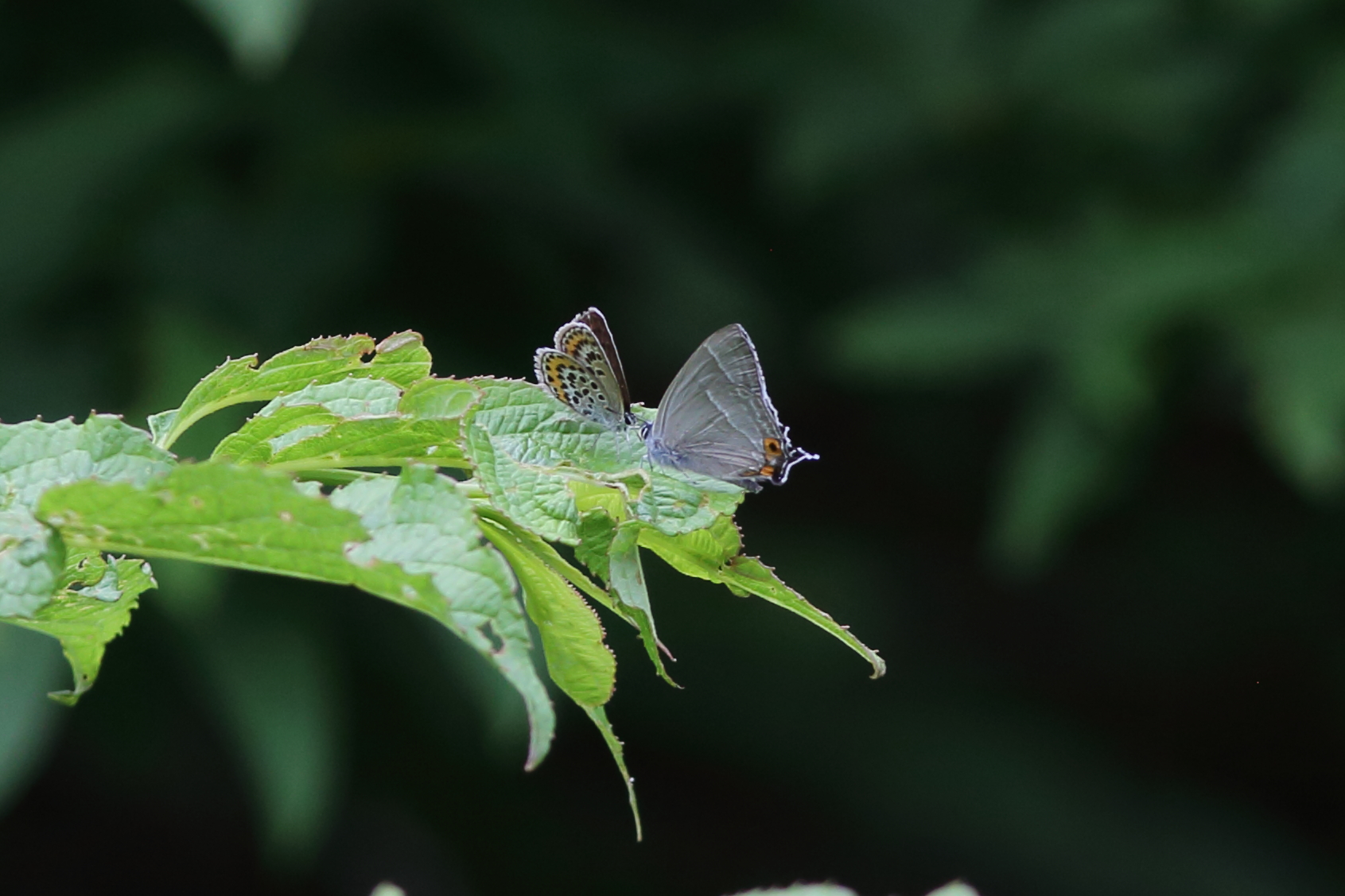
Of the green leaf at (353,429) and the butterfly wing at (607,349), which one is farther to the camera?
the butterfly wing at (607,349)

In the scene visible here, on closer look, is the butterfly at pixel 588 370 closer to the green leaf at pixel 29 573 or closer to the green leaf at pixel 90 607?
the green leaf at pixel 90 607

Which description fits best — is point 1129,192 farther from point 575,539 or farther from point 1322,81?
point 575,539

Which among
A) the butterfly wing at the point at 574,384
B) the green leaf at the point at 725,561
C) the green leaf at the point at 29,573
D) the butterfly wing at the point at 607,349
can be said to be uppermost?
the butterfly wing at the point at 607,349

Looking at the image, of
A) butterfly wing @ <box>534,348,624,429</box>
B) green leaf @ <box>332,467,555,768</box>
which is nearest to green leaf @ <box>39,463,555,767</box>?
green leaf @ <box>332,467,555,768</box>

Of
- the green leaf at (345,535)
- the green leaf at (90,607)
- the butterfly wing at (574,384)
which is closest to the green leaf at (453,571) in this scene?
the green leaf at (345,535)

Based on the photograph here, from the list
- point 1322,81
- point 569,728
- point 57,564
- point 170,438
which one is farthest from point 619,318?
point 57,564

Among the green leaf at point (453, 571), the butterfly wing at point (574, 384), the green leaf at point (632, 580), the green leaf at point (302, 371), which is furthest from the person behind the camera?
the butterfly wing at point (574, 384)

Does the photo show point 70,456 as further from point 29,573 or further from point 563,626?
point 563,626
